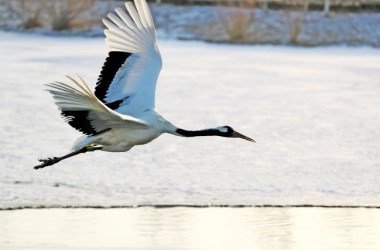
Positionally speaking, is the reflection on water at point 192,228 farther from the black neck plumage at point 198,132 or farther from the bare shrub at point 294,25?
the bare shrub at point 294,25

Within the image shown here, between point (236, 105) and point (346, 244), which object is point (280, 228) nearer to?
point (346, 244)

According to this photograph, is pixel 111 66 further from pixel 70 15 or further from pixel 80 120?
pixel 70 15

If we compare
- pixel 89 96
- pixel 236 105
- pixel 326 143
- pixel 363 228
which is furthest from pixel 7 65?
pixel 89 96

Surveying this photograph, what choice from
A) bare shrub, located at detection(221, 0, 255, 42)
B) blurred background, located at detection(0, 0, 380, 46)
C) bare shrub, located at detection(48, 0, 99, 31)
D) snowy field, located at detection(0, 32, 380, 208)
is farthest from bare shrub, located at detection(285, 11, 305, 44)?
snowy field, located at detection(0, 32, 380, 208)

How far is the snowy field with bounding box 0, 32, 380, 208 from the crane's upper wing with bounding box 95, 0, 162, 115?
60.5 inches

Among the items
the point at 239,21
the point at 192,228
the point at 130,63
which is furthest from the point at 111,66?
the point at 239,21

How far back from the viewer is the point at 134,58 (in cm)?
750

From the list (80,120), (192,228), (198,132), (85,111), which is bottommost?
(192,228)

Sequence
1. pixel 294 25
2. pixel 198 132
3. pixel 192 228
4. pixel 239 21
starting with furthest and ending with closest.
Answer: pixel 294 25
pixel 239 21
pixel 192 228
pixel 198 132

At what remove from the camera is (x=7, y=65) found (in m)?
17.2

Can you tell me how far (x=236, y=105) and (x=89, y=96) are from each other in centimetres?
788

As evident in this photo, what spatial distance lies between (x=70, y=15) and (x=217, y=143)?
48.8ft

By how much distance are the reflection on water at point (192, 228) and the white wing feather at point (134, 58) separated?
34.4 inches

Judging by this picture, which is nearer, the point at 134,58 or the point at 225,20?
the point at 134,58
